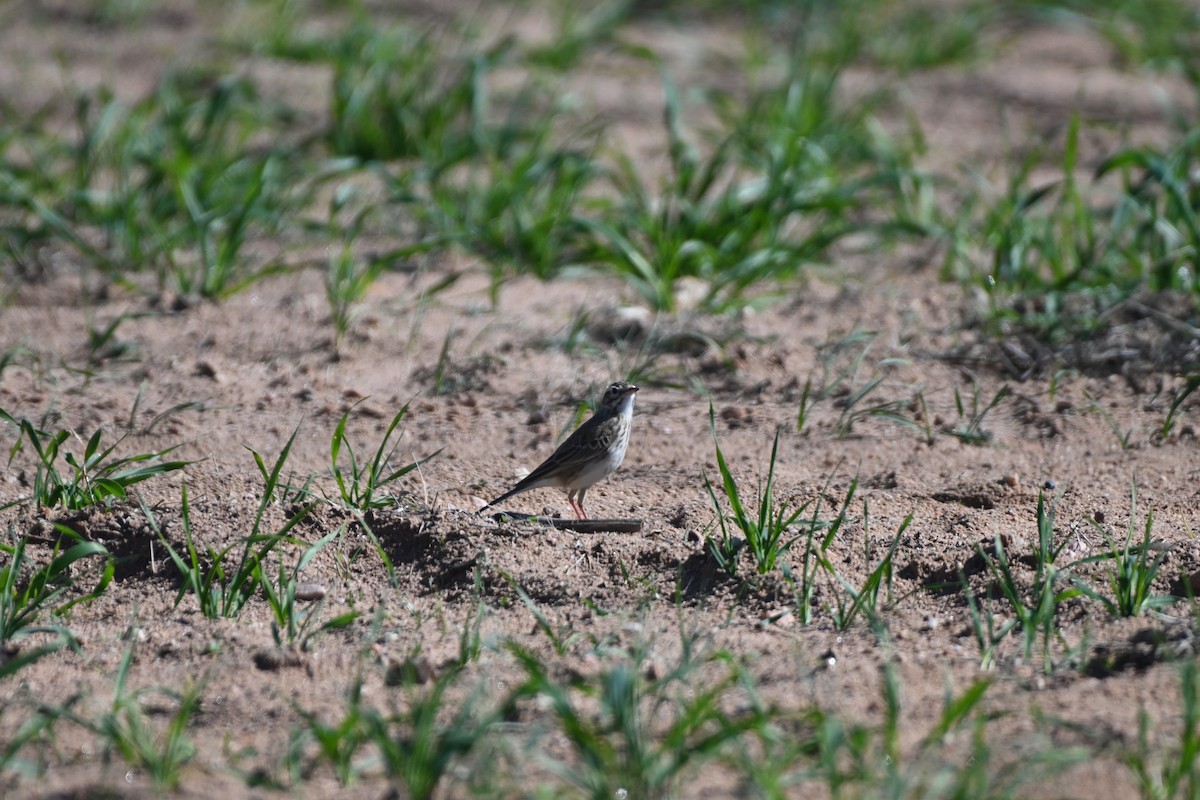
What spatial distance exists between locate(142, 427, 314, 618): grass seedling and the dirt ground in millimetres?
65

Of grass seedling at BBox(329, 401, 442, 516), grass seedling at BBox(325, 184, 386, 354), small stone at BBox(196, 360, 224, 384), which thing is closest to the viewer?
grass seedling at BBox(329, 401, 442, 516)

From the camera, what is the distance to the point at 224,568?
4.52 metres

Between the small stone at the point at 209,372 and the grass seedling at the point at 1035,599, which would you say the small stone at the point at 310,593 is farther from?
the grass seedling at the point at 1035,599

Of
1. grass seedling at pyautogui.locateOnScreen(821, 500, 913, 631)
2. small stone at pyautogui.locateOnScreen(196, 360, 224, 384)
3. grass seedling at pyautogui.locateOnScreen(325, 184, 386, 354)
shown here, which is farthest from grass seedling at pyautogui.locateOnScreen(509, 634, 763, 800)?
grass seedling at pyautogui.locateOnScreen(325, 184, 386, 354)

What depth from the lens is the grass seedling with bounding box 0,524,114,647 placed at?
413 cm

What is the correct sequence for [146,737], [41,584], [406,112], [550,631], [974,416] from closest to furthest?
[146,737] < [550,631] < [41,584] < [974,416] < [406,112]

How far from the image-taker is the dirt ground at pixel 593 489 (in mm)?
3830

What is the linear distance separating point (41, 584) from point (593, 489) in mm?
1913

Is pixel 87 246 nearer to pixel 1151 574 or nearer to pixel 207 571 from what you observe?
pixel 207 571

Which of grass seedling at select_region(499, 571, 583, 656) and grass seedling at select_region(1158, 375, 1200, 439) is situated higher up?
grass seedling at select_region(1158, 375, 1200, 439)

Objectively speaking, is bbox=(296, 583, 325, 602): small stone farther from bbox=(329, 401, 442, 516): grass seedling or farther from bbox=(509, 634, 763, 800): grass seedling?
bbox=(509, 634, 763, 800): grass seedling

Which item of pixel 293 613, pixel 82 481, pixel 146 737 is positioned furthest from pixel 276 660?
pixel 82 481

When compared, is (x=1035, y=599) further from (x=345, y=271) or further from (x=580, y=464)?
(x=345, y=271)

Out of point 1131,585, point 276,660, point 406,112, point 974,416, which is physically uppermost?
point 406,112
